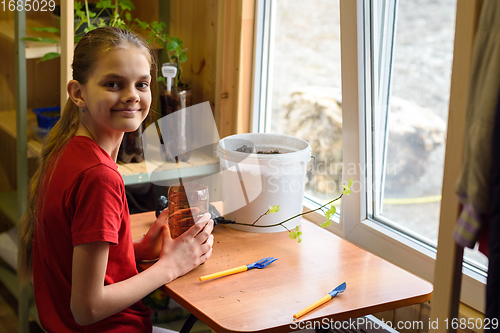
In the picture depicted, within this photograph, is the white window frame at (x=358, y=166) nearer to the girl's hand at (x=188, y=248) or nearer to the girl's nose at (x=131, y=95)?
the girl's hand at (x=188, y=248)

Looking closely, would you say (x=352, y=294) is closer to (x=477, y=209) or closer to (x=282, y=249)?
(x=282, y=249)

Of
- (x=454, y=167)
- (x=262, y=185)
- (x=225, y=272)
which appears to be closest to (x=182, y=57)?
(x=262, y=185)

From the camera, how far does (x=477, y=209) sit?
0.62m

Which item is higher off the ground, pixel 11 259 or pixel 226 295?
pixel 226 295

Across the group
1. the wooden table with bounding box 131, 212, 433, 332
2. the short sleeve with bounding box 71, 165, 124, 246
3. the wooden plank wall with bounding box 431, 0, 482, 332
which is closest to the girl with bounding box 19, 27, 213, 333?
the short sleeve with bounding box 71, 165, 124, 246

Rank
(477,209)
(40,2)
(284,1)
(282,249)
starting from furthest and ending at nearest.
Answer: (40,2), (284,1), (282,249), (477,209)

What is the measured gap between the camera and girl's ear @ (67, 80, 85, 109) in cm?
104

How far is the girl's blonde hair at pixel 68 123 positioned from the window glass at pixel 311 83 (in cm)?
74

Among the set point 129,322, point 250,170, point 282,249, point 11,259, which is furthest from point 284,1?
point 11,259

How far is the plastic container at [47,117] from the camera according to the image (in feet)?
6.09

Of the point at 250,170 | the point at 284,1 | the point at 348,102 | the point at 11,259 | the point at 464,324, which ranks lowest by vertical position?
the point at 11,259

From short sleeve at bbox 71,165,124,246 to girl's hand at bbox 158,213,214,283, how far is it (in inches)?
8.0

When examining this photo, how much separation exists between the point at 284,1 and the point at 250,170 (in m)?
0.79

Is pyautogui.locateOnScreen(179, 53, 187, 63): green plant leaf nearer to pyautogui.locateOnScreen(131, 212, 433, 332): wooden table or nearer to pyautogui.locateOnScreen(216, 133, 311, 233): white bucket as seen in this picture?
pyautogui.locateOnScreen(216, 133, 311, 233): white bucket
